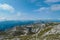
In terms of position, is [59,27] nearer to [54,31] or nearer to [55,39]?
[54,31]

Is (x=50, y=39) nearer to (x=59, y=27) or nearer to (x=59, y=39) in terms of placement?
(x=59, y=39)

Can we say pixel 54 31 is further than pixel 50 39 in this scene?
Yes

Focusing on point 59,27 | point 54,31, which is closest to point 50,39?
point 54,31

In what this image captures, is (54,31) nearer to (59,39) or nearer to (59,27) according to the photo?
(59,27)

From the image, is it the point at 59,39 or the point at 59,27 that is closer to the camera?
the point at 59,39

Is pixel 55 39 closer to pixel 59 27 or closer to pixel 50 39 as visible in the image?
pixel 50 39

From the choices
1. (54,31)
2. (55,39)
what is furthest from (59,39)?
(54,31)

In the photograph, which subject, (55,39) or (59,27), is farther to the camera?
(59,27)
